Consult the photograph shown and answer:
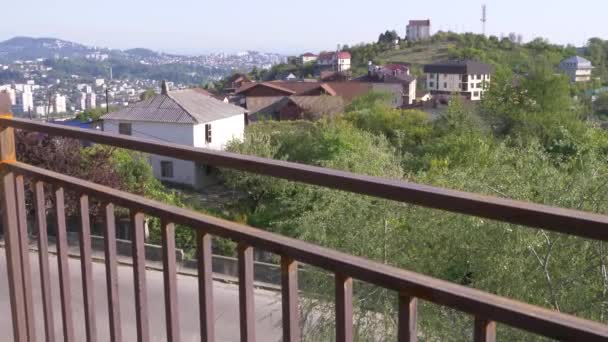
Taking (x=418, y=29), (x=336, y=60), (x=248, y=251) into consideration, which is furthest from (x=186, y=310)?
(x=418, y=29)

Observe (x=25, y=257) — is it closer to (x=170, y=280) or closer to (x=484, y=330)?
(x=170, y=280)

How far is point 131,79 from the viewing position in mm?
43125

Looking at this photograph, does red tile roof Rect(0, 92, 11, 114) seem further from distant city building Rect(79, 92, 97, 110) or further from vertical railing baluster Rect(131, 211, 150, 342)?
distant city building Rect(79, 92, 97, 110)

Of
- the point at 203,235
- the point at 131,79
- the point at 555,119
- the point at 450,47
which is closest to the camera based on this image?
the point at 203,235

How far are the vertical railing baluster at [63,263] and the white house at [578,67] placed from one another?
63088 millimetres

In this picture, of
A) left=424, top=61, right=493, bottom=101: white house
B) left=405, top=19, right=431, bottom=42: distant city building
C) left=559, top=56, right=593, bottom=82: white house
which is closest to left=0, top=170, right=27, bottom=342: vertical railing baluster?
left=424, top=61, right=493, bottom=101: white house

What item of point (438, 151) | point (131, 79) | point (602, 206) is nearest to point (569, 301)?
point (602, 206)

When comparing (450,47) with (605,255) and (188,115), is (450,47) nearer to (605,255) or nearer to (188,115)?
(188,115)

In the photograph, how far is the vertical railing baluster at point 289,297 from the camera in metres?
1.10

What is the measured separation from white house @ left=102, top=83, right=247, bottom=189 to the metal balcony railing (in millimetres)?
21001

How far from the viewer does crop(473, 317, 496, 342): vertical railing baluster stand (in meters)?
0.86

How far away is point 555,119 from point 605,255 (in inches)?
858

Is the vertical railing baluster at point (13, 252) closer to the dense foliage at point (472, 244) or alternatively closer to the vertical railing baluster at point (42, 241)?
the vertical railing baluster at point (42, 241)

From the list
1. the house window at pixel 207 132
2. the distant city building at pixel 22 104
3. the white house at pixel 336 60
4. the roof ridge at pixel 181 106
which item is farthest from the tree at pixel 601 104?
the distant city building at pixel 22 104
